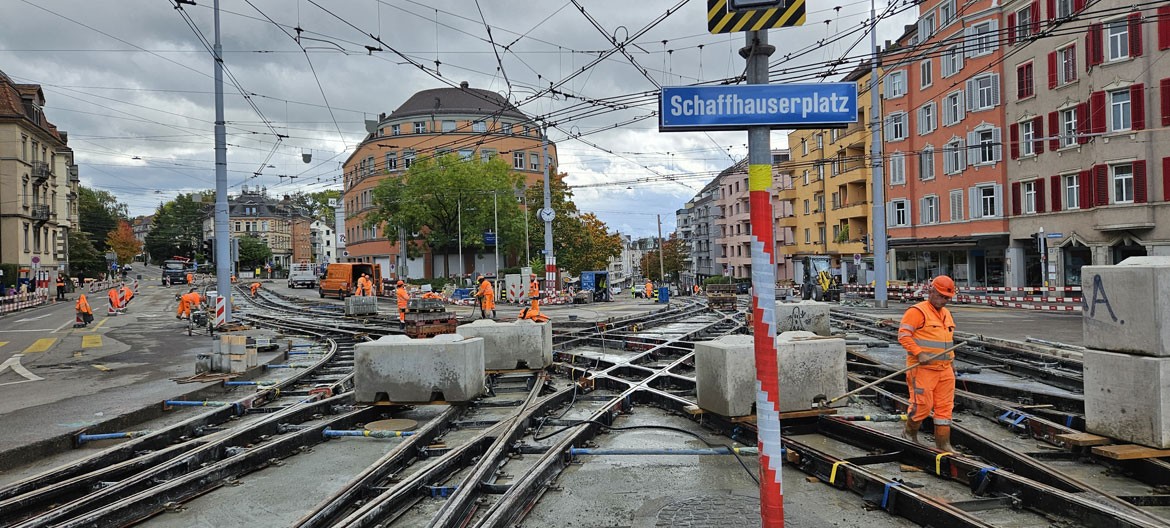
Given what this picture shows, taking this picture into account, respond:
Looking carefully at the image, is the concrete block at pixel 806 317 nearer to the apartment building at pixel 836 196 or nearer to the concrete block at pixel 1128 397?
the concrete block at pixel 1128 397

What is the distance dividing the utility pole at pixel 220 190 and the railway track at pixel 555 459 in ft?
27.3

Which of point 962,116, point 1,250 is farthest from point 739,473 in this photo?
point 1,250

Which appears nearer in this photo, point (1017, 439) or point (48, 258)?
point (1017, 439)

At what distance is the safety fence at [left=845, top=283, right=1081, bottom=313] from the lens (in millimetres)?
24908

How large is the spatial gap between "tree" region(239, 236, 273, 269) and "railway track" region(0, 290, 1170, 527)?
93.7 meters

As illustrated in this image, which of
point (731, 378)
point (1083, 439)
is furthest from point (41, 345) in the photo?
point (1083, 439)

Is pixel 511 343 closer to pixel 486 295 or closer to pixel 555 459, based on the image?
pixel 555 459

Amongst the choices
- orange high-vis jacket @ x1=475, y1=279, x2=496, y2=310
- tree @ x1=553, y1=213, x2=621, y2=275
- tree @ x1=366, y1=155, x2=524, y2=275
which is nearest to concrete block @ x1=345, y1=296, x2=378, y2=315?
orange high-vis jacket @ x1=475, y1=279, x2=496, y2=310

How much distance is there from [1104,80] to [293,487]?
3274 cm

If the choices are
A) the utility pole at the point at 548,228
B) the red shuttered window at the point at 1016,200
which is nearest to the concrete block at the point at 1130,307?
the utility pole at the point at 548,228

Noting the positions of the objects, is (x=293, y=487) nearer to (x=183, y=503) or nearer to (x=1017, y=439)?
(x=183, y=503)

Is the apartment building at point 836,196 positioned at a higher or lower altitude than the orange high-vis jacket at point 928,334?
higher

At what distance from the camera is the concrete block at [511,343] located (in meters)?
11.8

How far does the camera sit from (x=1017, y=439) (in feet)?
24.0
